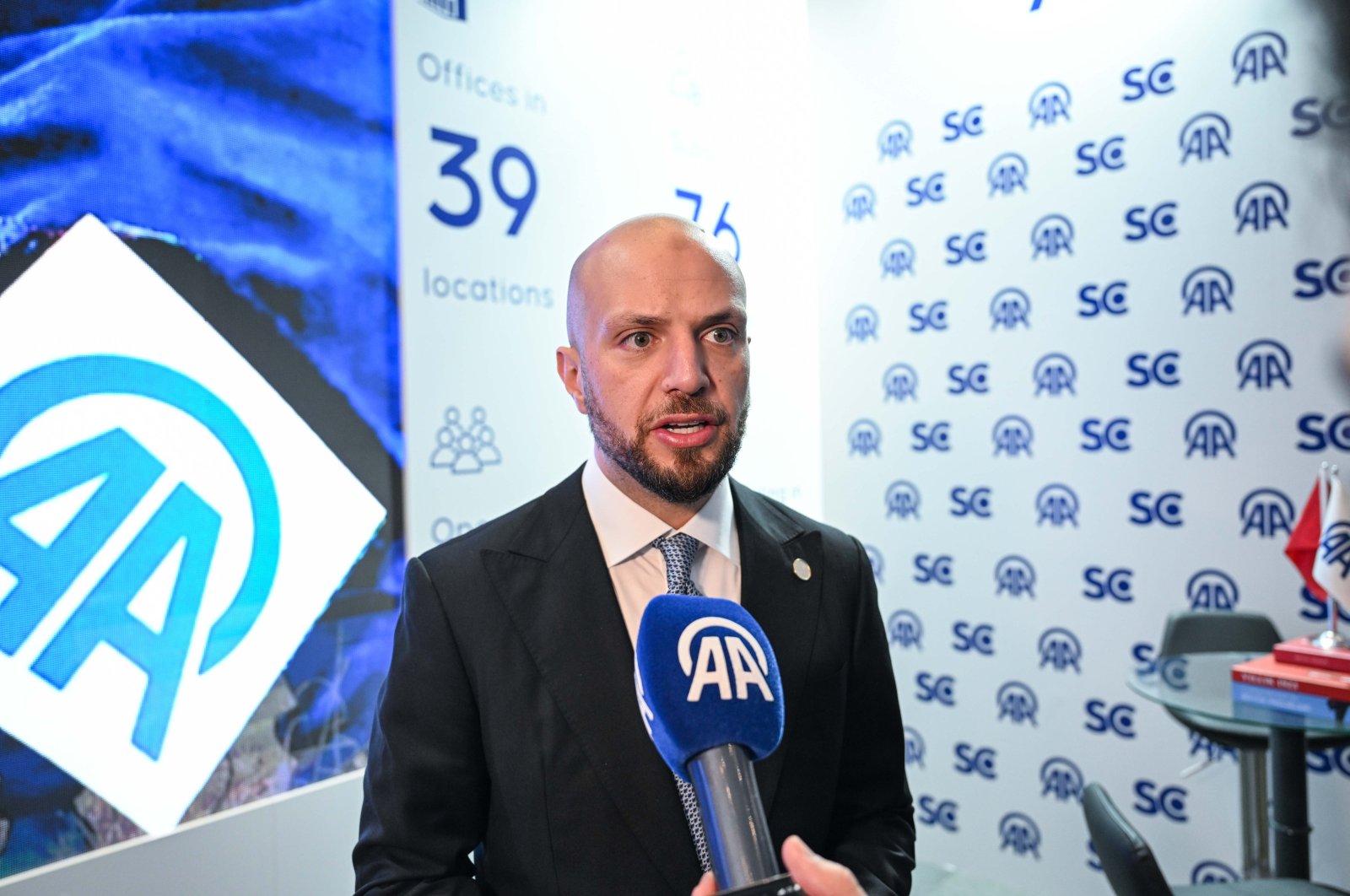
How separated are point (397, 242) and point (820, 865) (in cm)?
232

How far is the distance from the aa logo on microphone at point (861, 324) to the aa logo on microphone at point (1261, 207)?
1.31 metres

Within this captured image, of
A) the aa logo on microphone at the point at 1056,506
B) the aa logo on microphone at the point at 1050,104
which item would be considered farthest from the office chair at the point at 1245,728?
the aa logo on microphone at the point at 1050,104

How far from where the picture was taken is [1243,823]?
2.82 meters

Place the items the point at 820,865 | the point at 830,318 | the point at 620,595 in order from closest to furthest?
the point at 820,865, the point at 620,595, the point at 830,318

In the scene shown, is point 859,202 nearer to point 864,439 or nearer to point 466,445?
point 864,439

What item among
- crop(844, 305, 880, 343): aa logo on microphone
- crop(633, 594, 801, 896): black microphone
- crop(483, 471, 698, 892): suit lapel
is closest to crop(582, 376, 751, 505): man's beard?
crop(483, 471, 698, 892): suit lapel

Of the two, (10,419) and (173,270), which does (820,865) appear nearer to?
(10,419)

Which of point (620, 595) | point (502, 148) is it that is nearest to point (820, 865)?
point (620, 595)

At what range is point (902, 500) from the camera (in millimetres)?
3914

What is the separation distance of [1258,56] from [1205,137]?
0.27 meters

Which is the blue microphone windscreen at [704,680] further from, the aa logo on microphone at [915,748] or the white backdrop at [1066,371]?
the aa logo on microphone at [915,748]

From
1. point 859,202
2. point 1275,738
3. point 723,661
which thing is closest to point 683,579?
point 723,661

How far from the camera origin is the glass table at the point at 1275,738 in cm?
223

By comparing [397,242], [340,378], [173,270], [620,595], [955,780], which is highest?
[397,242]
